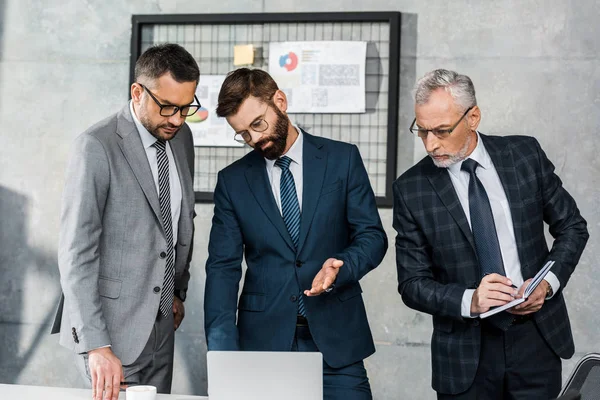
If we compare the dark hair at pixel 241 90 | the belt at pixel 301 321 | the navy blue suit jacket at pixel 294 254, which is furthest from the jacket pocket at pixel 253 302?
the dark hair at pixel 241 90

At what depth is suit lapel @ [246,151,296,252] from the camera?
2627 mm

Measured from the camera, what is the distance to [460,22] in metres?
3.84

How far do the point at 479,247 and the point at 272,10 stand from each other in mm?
1986

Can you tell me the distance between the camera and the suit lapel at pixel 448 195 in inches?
98.9

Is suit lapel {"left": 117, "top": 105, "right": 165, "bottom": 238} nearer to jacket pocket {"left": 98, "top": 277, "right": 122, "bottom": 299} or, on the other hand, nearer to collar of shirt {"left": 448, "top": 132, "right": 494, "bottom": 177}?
jacket pocket {"left": 98, "top": 277, "right": 122, "bottom": 299}

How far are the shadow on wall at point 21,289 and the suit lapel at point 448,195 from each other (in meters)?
2.42

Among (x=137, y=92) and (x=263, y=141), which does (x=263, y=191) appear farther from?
(x=137, y=92)

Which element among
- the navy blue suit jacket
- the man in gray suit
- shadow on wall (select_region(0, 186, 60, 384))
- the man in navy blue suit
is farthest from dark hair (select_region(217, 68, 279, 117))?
shadow on wall (select_region(0, 186, 60, 384))

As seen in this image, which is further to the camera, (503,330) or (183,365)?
(183,365)

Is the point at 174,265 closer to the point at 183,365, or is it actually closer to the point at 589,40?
the point at 183,365

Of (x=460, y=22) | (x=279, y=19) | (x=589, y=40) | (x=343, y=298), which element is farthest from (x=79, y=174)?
(x=589, y=40)

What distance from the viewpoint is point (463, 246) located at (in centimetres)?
252

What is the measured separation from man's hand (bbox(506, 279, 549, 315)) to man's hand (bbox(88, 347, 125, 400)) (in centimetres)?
118

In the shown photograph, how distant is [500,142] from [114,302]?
135 centimetres
